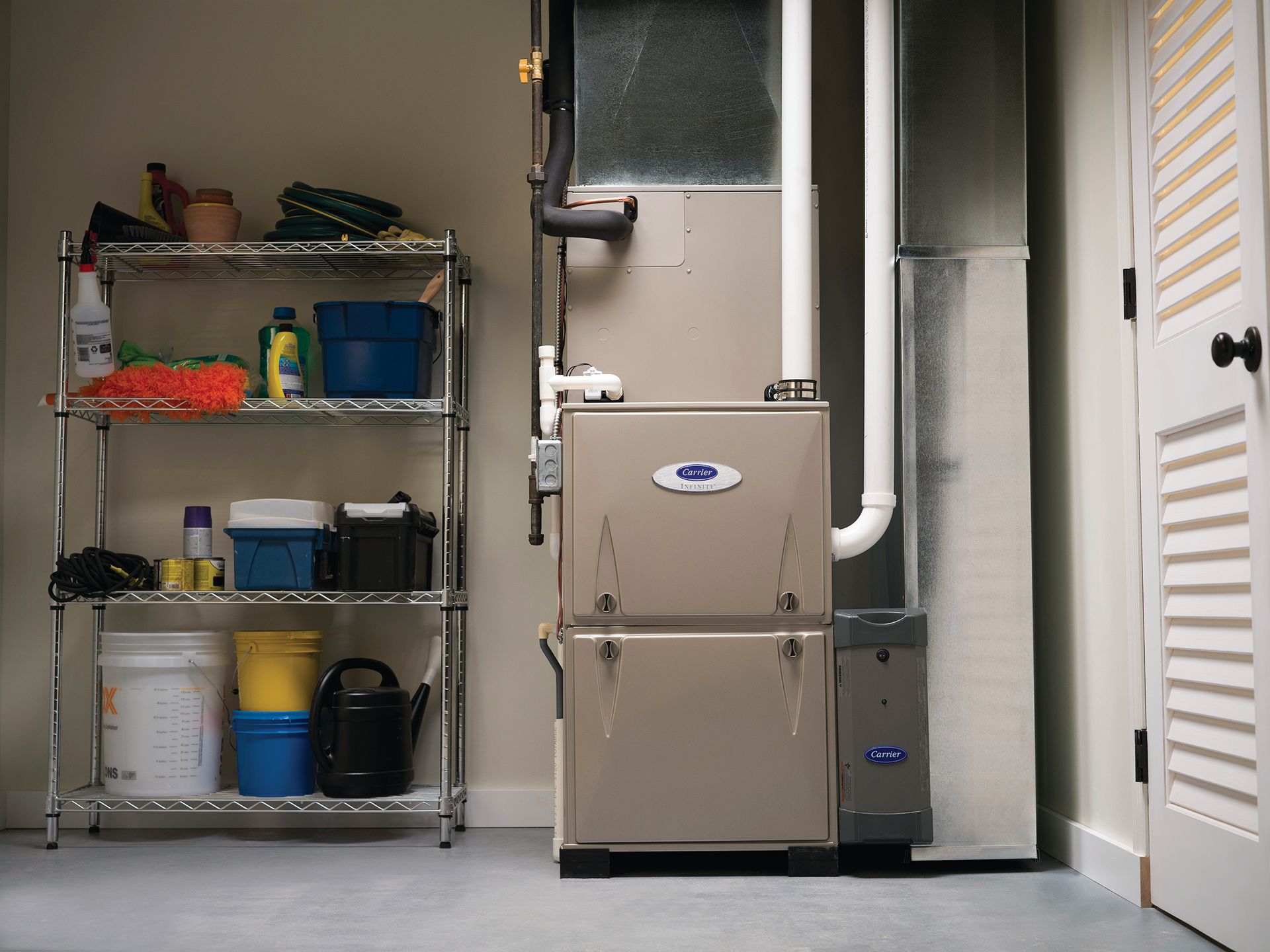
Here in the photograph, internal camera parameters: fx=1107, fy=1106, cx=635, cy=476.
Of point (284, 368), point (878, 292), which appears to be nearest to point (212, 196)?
point (284, 368)

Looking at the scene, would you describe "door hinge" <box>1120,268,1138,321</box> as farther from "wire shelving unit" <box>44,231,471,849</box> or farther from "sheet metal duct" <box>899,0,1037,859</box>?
"wire shelving unit" <box>44,231,471,849</box>

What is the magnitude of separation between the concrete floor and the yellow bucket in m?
0.42

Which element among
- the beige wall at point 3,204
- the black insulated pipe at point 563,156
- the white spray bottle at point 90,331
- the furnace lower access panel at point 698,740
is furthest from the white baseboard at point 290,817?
the black insulated pipe at point 563,156

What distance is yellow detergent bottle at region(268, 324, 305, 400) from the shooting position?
134 inches

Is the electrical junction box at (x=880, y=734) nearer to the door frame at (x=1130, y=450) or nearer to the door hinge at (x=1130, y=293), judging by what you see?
the door frame at (x=1130, y=450)

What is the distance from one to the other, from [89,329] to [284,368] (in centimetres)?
62

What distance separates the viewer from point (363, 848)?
127 inches

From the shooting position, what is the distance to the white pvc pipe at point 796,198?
296 centimetres

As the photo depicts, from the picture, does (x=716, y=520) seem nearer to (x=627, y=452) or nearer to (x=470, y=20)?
(x=627, y=452)

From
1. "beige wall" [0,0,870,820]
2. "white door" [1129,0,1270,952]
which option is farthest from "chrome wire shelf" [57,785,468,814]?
"white door" [1129,0,1270,952]

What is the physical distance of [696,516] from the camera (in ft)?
9.21

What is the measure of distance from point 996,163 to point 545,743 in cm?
223

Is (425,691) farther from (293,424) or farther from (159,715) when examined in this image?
(293,424)

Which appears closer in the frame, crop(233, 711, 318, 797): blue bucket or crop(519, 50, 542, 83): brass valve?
crop(519, 50, 542, 83): brass valve
